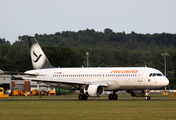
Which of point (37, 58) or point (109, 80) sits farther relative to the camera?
point (37, 58)

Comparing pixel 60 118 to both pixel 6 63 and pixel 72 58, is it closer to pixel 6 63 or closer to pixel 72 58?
pixel 72 58

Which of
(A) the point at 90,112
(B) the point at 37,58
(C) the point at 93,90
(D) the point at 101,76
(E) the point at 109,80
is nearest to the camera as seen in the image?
(A) the point at 90,112

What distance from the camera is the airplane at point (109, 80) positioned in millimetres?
48719

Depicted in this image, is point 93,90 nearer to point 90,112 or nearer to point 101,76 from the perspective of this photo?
point 101,76

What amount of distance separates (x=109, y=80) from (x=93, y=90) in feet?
10.8

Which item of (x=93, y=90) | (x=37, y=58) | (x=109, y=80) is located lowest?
(x=93, y=90)

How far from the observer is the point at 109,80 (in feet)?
168

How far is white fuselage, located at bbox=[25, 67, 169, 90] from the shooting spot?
4847cm

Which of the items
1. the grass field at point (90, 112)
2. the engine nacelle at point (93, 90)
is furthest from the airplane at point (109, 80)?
the grass field at point (90, 112)

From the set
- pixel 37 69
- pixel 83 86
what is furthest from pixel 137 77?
pixel 37 69

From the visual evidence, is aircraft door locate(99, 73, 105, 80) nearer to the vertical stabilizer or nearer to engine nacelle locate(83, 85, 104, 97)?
engine nacelle locate(83, 85, 104, 97)

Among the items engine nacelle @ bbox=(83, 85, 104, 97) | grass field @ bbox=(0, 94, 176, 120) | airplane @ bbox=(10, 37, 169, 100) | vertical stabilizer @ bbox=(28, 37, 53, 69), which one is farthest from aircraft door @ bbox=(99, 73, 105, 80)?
grass field @ bbox=(0, 94, 176, 120)

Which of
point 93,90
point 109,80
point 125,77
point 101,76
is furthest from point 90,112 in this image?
point 101,76

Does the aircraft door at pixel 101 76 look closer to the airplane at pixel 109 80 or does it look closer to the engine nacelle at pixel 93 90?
the airplane at pixel 109 80
